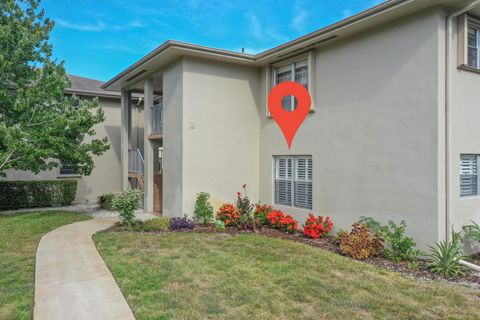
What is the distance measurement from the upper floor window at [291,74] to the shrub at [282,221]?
3433 mm

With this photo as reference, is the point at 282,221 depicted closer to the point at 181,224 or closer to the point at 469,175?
the point at 181,224

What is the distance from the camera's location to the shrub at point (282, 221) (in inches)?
405

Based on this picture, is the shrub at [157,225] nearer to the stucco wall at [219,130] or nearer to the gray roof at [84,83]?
the stucco wall at [219,130]

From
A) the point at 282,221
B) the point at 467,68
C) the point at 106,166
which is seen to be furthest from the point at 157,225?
the point at 106,166

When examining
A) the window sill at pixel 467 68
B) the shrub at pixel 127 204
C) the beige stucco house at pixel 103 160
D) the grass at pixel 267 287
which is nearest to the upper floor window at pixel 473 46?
the window sill at pixel 467 68

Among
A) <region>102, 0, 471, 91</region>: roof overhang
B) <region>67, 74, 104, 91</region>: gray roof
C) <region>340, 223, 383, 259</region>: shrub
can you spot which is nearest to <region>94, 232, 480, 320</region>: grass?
<region>340, 223, 383, 259</region>: shrub

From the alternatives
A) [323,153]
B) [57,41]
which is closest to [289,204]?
[323,153]

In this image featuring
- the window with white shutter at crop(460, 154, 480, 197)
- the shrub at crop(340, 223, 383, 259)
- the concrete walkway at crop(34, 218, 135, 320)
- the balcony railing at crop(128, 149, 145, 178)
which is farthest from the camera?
the balcony railing at crop(128, 149, 145, 178)

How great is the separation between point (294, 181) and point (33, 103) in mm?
9320

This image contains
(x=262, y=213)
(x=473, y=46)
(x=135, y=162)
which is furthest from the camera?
(x=135, y=162)

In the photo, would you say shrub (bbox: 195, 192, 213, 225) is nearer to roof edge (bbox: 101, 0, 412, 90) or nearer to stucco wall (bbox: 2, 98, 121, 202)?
roof edge (bbox: 101, 0, 412, 90)

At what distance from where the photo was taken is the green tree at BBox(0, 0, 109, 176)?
36.6 feet

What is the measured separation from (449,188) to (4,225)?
12.5 m

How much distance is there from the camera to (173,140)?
1144 cm
